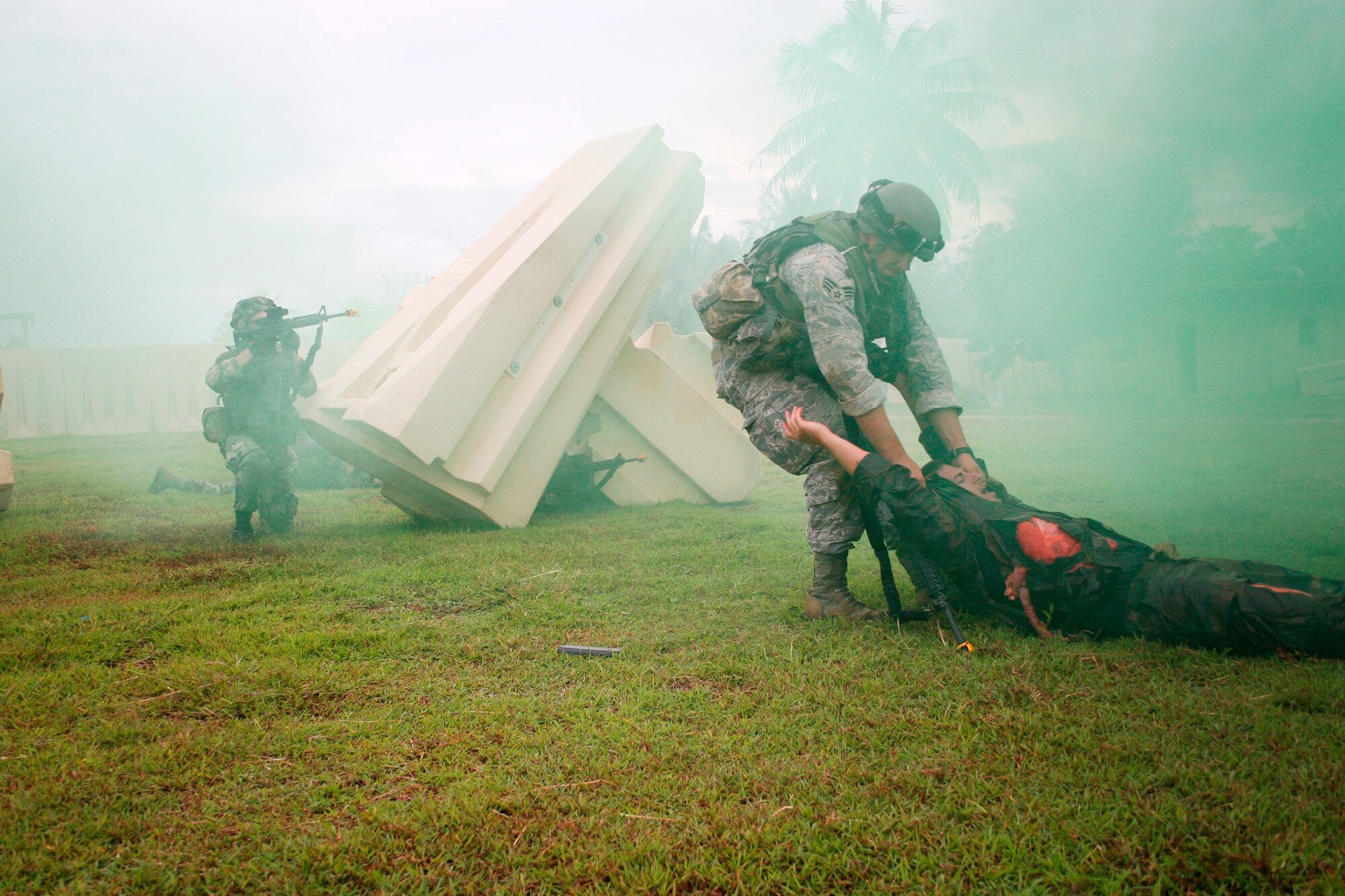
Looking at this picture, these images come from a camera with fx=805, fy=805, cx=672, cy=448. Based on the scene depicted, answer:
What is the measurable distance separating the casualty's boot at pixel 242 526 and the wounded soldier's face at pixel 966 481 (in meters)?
4.31

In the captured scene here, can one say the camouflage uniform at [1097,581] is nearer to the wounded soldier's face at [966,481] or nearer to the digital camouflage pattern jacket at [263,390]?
the wounded soldier's face at [966,481]

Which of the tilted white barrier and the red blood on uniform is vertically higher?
the tilted white barrier

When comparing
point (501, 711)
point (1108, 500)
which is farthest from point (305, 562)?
point (1108, 500)

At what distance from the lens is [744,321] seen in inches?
135

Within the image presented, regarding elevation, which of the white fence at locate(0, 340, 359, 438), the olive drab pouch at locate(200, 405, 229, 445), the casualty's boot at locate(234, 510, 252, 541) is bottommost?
the casualty's boot at locate(234, 510, 252, 541)

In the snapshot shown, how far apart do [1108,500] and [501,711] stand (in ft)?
16.7

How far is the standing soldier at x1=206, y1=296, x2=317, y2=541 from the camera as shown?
5.43 meters

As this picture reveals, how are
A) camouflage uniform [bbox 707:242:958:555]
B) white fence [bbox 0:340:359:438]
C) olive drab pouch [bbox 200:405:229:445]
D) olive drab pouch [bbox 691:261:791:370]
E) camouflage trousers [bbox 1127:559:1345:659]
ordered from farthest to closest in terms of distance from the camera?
white fence [bbox 0:340:359:438]
olive drab pouch [bbox 200:405:229:445]
olive drab pouch [bbox 691:261:791:370]
camouflage uniform [bbox 707:242:958:555]
camouflage trousers [bbox 1127:559:1345:659]

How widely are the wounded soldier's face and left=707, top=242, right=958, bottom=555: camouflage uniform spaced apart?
0.41m

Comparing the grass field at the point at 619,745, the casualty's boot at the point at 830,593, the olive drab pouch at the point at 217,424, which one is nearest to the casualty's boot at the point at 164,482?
the olive drab pouch at the point at 217,424

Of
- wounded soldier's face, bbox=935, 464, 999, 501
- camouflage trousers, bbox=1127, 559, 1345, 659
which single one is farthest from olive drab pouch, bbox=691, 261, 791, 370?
camouflage trousers, bbox=1127, 559, 1345, 659

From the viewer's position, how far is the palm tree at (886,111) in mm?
8406

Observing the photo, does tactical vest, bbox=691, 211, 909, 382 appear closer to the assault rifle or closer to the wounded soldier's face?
the wounded soldier's face

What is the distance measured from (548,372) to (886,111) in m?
6.11
